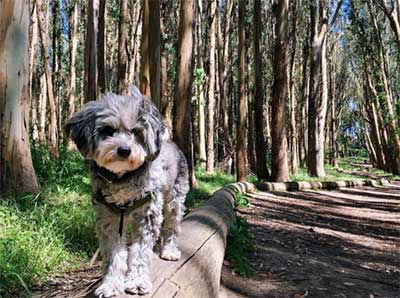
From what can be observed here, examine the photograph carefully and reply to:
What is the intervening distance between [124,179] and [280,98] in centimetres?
1436

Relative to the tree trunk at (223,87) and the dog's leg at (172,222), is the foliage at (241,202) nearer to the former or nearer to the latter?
the dog's leg at (172,222)

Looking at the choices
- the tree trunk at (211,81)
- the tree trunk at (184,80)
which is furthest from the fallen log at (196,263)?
the tree trunk at (211,81)

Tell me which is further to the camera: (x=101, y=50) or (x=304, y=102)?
(x=304, y=102)

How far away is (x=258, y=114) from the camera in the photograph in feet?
59.1

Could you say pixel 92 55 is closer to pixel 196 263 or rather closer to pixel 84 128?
pixel 196 263

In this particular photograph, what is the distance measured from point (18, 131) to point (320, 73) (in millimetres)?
19330

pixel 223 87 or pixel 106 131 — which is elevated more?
pixel 223 87

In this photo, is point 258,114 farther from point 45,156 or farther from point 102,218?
point 102,218

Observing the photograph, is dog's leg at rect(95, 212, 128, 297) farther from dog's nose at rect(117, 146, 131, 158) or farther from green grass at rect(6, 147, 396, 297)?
green grass at rect(6, 147, 396, 297)

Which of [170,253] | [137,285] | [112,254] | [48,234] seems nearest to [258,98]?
[48,234]

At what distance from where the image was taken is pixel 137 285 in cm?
330

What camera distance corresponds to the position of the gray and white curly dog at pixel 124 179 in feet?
10.8

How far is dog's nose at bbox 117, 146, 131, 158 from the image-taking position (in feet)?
10.5

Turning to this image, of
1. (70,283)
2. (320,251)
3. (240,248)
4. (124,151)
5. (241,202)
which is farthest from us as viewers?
(241,202)
